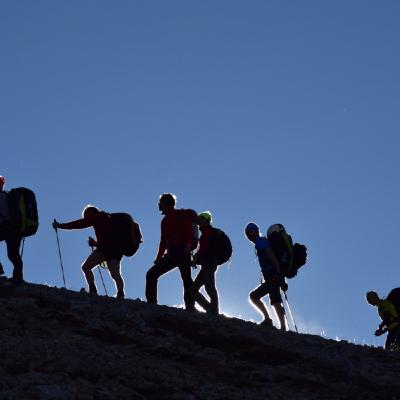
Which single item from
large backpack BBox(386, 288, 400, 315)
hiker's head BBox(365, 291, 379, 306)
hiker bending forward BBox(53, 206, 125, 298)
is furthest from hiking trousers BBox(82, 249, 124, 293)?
large backpack BBox(386, 288, 400, 315)

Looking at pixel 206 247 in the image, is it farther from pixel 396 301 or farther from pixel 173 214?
pixel 396 301

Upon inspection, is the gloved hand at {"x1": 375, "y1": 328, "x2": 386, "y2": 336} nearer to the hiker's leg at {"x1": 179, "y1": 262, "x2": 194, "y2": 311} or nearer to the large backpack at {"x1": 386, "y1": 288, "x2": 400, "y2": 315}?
the large backpack at {"x1": 386, "y1": 288, "x2": 400, "y2": 315}

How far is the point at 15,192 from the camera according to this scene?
2109cm

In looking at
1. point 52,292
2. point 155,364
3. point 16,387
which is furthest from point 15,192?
point 16,387

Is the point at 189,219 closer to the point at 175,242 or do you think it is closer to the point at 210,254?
the point at 175,242

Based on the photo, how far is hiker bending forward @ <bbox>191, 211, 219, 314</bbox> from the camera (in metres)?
22.7

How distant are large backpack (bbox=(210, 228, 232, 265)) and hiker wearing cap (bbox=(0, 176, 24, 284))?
4.63 meters

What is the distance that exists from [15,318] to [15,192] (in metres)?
3.96

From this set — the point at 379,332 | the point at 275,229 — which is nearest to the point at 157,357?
the point at 275,229

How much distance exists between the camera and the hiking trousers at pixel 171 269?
21141 millimetres

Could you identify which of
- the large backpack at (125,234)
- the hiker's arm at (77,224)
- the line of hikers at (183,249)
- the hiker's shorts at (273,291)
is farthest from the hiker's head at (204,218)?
the hiker's arm at (77,224)

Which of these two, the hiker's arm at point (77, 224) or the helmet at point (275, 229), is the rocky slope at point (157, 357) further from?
the helmet at point (275, 229)

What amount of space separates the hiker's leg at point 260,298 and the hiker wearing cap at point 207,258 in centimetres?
92

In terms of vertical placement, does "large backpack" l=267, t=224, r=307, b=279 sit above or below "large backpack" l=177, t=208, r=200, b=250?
below
